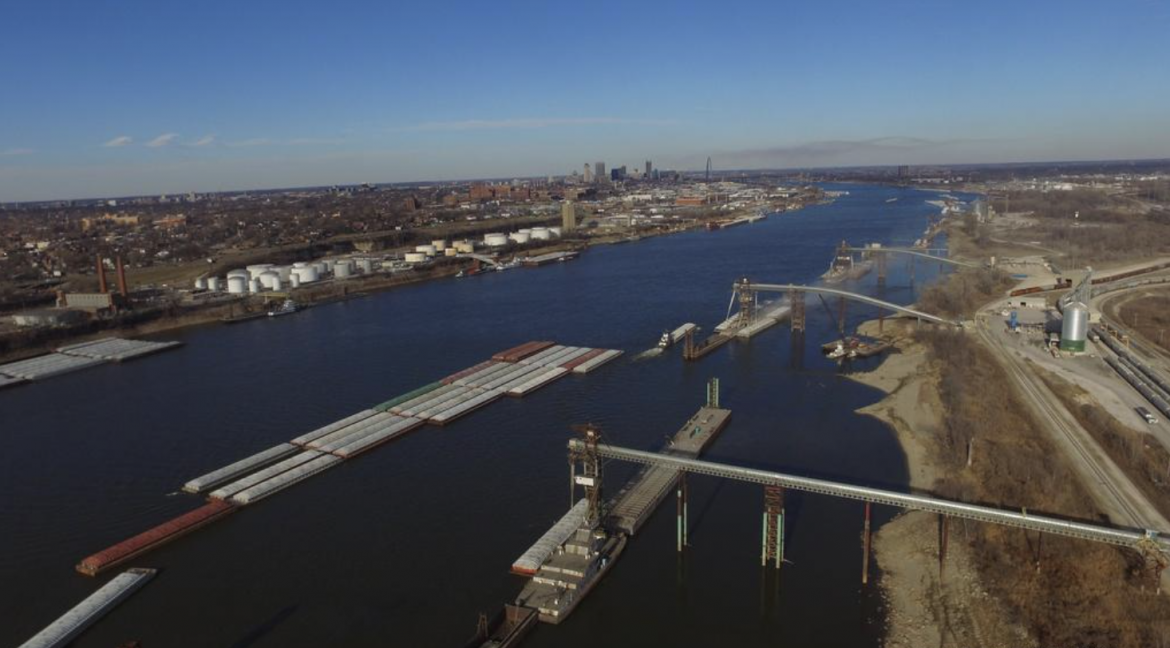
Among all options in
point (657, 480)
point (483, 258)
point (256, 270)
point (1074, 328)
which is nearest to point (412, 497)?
point (657, 480)

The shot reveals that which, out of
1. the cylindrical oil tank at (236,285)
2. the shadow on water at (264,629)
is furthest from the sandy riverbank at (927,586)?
the cylindrical oil tank at (236,285)

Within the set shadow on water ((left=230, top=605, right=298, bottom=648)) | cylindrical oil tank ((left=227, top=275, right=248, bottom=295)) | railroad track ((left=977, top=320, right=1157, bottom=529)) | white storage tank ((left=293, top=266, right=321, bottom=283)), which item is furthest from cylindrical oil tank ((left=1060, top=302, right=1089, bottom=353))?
cylindrical oil tank ((left=227, top=275, right=248, bottom=295))

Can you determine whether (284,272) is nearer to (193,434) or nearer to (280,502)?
(193,434)

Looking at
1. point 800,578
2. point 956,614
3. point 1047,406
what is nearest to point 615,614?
point 800,578

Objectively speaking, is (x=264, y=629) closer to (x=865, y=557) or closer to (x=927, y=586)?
(x=865, y=557)

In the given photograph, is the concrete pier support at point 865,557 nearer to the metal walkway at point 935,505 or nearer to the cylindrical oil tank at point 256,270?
the metal walkway at point 935,505

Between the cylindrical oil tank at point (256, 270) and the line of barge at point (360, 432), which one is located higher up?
the cylindrical oil tank at point (256, 270)

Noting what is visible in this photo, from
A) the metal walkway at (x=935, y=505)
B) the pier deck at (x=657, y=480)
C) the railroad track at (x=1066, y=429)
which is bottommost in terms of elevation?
the pier deck at (x=657, y=480)
